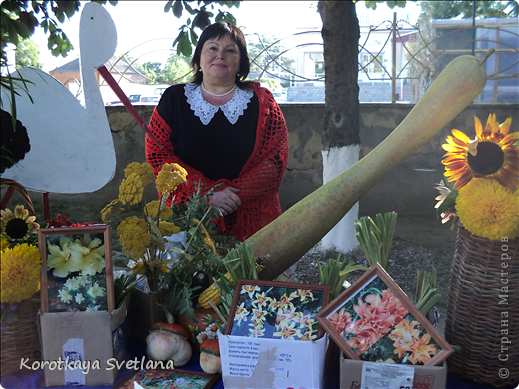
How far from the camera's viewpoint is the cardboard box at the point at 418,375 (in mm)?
635

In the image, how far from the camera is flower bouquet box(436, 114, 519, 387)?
2.31ft

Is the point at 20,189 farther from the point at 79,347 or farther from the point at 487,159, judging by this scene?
the point at 487,159

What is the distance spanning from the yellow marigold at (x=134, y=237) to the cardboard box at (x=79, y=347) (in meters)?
0.13

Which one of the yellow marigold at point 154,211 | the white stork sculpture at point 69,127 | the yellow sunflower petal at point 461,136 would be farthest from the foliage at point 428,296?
the white stork sculpture at point 69,127

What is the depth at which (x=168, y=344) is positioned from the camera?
0.79 m

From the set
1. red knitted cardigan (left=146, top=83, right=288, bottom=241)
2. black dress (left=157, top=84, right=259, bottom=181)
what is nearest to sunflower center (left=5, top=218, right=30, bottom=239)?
red knitted cardigan (left=146, top=83, right=288, bottom=241)

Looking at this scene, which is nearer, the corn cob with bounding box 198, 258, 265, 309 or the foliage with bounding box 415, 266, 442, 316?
the foliage with bounding box 415, 266, 442, 316

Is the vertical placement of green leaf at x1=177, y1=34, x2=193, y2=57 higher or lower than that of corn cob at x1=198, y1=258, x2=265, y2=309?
higher

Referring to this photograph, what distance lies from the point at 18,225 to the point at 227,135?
2.45 ft

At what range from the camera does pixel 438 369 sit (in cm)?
63

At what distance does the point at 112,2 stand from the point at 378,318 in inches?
84.2

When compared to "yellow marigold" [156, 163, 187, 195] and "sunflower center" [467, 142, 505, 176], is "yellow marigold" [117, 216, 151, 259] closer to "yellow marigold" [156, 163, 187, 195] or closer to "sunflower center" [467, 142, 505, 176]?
"yellow marigold" [156, 163, 187, 195]

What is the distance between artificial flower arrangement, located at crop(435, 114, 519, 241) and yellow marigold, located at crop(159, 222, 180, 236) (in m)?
0.56

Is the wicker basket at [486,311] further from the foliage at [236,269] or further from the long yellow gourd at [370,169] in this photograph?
the foliage at [236,269]
